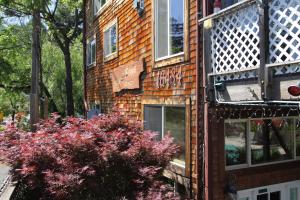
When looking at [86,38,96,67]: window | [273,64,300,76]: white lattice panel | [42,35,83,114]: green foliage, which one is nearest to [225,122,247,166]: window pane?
[273,64,300,76]: white lattice panel

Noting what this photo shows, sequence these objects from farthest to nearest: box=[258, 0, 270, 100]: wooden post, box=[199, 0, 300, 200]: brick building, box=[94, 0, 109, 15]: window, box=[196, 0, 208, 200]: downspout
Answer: box=[94, 0, 109, 15]: window, box=[196, 0, 208, 200]: downspout, box=[258, 0, 270, 100]: wooden post, box=[199, 0, 300, 200]: brick building

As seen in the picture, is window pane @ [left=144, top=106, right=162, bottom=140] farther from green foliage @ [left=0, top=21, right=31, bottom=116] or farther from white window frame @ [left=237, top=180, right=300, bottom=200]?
green foliage @ [left=0, top=21, right=31, bottom=116]

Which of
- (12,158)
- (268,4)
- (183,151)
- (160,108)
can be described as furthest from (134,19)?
(268,4)

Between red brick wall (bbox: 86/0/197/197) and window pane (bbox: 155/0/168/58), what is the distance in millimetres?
267

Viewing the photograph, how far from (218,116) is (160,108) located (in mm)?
2370

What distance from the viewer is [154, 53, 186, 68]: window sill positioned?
8953 mm

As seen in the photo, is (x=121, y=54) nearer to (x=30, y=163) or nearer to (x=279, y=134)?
(x=279, y=134)

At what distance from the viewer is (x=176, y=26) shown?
9.41 metres

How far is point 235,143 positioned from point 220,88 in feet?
7.91

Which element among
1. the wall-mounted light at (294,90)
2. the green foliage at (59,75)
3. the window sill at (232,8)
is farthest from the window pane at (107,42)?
the green foliage at (59,75)

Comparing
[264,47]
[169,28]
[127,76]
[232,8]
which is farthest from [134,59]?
[264,47]

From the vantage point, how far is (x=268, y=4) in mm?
5691

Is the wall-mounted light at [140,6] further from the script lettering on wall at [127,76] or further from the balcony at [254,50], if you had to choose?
the balcony at [254,50]

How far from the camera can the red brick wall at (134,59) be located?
334 inches
